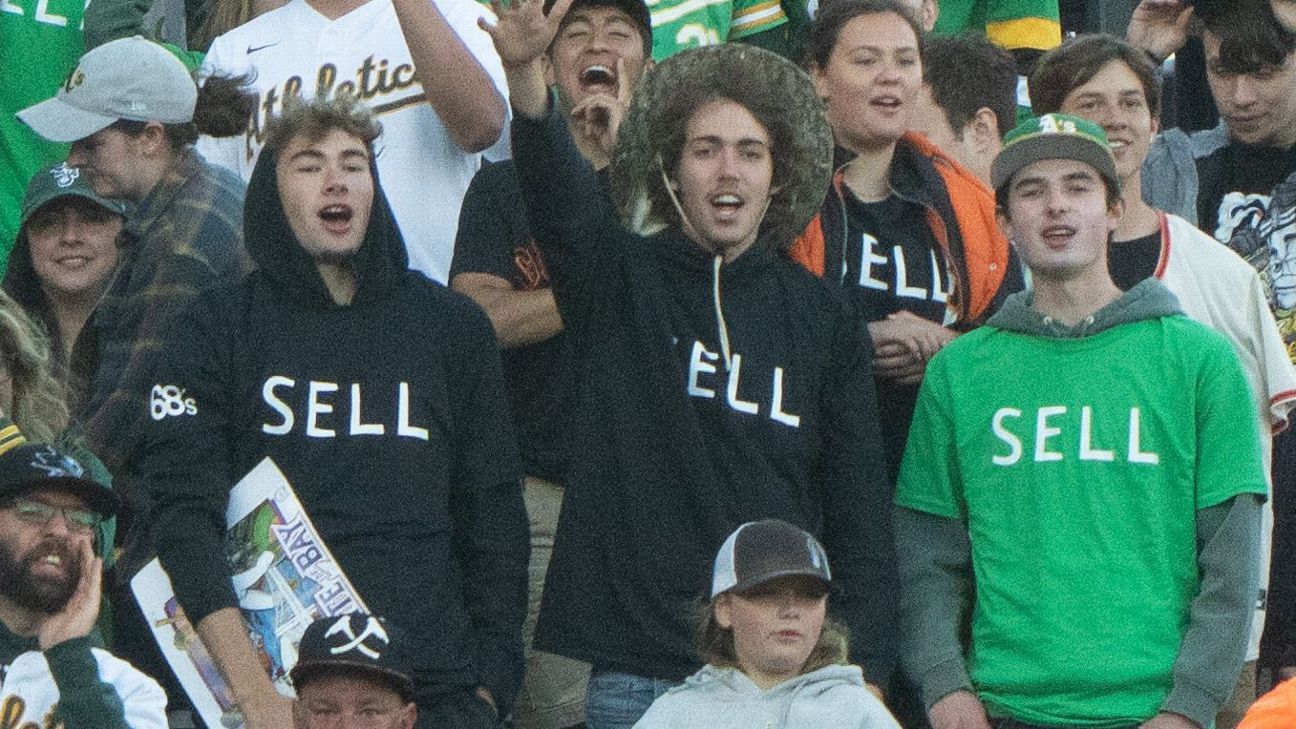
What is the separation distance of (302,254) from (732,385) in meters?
0.99

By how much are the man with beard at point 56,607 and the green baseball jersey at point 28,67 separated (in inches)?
103

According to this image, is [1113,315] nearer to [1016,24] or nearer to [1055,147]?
[1055,147]

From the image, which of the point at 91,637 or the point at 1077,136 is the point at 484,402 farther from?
the point at 1077,136

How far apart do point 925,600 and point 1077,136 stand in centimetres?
112

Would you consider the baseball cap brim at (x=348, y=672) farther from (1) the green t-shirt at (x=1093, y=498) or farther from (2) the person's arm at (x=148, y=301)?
(1) the green t-shirt at (x=1093, y=498)


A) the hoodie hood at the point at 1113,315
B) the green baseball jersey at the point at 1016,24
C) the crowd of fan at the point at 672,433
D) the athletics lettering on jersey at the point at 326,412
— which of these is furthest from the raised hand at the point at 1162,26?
the athletics lettering on jersey at the point at 326,412

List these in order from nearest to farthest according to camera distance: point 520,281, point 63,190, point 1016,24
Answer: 1. point 520,281
2. point 63,190
3. point 1016,24

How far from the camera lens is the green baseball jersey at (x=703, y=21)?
24.7ft

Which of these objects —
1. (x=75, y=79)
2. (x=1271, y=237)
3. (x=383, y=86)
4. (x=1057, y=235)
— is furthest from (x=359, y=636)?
(x=1271, y=237)

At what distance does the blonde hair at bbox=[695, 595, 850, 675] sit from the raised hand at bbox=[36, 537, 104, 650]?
1333 millimetres

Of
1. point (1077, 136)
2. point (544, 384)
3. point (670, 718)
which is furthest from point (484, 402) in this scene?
point (1077, 136)

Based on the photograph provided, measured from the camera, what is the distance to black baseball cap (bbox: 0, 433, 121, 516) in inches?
228

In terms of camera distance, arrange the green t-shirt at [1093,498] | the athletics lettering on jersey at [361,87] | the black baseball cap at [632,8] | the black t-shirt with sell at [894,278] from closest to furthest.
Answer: the green t-shirt at [1093,498] < the black t-shirt with sell at [894,278] < the black baseball cap at [632,8] < the athletics lettering on jersey at [361,87]

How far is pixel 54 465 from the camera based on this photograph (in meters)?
5.81
